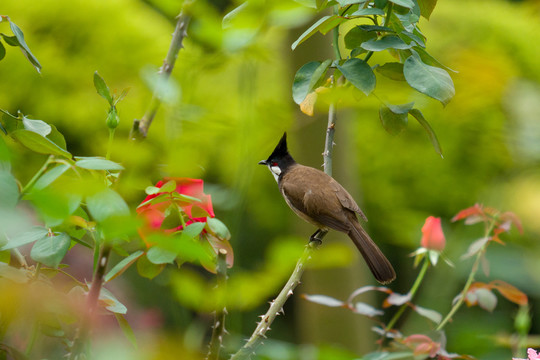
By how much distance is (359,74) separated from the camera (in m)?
0.68

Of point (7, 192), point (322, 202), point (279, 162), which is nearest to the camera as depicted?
point (7, 192)

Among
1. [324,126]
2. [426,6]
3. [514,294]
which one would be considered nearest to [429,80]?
[426,6]

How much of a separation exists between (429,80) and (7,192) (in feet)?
1.47

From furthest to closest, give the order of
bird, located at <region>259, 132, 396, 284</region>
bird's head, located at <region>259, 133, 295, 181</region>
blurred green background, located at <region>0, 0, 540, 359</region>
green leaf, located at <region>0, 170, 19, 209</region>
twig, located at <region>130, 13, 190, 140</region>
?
blurred green background, located at <region>0, 0, 540, 359</region> → bird's head, located at <region>259, 133, 295, 181</region> → bird, located at <region>259, 132, 396, 284</region> → twig, located at <region>130, 13, 190, 140</region> → green leaf, located at <region>0, 170, 19, 209</region>

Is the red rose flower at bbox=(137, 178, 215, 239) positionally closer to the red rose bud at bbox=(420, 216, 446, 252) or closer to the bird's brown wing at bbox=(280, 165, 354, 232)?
the red rose bud at bbox=(420, 216, 446, 252)

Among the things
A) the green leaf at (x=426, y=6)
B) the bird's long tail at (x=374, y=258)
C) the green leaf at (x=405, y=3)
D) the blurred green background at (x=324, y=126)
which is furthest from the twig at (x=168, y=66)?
the blurred green background at (x=324, y=126)

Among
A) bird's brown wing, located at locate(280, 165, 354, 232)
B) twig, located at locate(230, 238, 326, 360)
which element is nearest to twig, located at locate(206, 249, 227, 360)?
twig, located at locate(230, 238, 326, 360)

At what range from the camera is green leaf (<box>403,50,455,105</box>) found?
66 cm

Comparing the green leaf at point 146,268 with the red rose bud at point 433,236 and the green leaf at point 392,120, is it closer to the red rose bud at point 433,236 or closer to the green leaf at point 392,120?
the green leaf at point 392,120

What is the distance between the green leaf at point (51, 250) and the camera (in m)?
0.56

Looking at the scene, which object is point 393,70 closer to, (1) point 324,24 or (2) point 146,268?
(1) point 324,24

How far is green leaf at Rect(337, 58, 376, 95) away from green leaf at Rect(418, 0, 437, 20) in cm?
18

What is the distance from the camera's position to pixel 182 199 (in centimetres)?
63

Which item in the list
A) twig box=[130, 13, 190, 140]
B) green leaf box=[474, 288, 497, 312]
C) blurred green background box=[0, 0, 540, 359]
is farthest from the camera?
blurred green background box=[0, 0, 540, 359]
